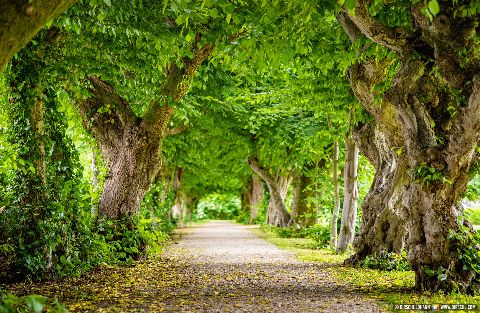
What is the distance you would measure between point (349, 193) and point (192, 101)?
544 centimetres

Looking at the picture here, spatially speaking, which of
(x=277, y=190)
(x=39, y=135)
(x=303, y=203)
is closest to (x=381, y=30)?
(x=39, y=135)

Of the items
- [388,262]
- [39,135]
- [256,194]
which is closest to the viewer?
[39,135]

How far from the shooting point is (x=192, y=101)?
14.0m

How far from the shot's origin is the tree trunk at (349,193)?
13391 millimetres

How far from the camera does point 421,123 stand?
6641 mm

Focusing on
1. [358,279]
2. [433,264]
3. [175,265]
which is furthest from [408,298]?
[175,265]

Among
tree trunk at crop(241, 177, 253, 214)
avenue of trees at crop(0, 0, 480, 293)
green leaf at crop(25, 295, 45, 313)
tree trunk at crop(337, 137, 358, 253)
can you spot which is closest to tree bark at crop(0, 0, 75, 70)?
avenue of trees at crop(0, 0, 480, 293)

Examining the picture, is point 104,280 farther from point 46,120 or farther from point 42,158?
point 46,120

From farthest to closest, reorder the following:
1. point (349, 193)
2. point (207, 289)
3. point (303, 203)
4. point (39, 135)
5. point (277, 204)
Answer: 1. point (277, 204)
2. point (303, 203)
3. point (349, 193)
4. point (39, 135)
5. point (207, 289)

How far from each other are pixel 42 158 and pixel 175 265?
434 cm

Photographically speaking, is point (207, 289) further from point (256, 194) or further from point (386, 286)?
point (256, 194)

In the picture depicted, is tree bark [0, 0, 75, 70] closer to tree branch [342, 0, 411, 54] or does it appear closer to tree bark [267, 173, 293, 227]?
tree branch [342, 0, 411, 54]

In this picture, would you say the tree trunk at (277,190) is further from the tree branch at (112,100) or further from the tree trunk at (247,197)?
the tree branch at (112,100)

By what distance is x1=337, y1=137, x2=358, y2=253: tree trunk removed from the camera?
43.9 feet
